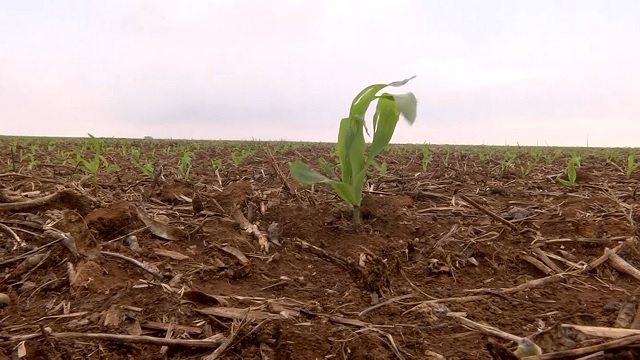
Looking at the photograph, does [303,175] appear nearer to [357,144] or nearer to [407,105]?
[357,144]

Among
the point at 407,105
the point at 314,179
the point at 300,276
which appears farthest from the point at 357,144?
the point at 300,276

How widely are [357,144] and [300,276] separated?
2.32 ft

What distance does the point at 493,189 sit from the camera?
342 cm

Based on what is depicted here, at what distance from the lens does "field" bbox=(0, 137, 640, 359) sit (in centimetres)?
131

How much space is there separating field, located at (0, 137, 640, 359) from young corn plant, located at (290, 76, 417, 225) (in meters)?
0.17

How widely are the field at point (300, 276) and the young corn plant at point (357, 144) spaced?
17 cm

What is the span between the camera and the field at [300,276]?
4.30 ft

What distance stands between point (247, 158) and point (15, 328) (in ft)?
17.8

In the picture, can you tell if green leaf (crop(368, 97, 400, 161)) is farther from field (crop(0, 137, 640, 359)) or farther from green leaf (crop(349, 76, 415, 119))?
field (crop(0, 137, 640, 359))

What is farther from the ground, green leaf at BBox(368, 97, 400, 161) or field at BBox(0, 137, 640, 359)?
green leaf at BBox(368, 97, 400, 161)

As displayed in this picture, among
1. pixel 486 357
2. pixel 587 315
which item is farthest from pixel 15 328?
pixel 587 315

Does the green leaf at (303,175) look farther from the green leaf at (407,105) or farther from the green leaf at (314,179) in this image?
the green leaf at (407,105)

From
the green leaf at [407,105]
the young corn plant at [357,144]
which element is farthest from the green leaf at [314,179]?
the green leaf at [407,105]

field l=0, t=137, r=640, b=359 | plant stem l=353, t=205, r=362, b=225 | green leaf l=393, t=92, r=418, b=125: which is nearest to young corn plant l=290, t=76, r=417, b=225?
plant stem l=353, t=205, r=362, b=225
